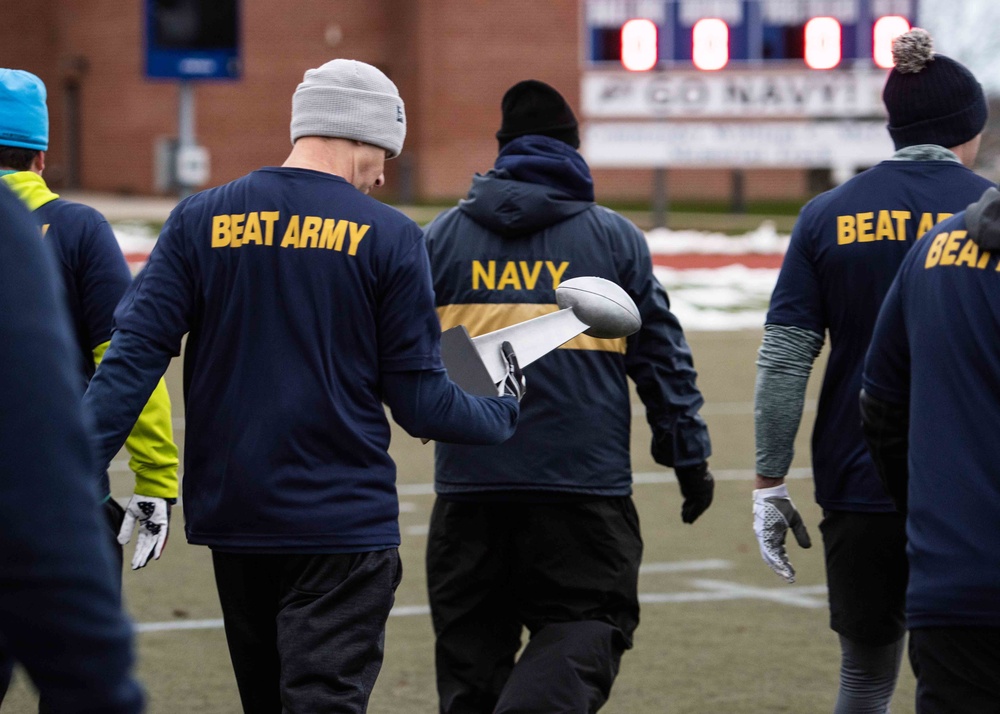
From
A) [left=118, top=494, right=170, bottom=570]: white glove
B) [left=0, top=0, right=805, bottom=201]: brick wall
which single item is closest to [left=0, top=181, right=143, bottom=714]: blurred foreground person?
[left=118, top=494, right=170, bottom=570]: white glove

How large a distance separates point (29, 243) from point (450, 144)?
37571 mm

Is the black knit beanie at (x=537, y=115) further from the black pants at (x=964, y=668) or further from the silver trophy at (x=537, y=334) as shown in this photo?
the black pants at (x=964, y=668)

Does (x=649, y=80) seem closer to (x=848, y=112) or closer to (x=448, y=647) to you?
(x=848, y=112)

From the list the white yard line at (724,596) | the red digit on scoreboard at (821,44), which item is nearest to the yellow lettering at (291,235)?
the white yard line at (724,596)

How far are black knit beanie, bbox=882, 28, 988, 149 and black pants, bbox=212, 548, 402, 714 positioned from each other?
1.68 m

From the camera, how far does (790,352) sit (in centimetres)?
394

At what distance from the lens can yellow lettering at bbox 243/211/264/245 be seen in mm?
3238

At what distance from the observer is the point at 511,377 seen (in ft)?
11.6

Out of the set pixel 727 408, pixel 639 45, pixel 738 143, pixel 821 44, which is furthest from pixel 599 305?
pixel 738 143

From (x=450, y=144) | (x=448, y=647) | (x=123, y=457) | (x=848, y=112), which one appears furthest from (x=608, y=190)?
(x=448, y=647)

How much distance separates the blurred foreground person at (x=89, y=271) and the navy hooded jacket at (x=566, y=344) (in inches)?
31.7

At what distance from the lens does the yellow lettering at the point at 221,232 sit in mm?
3252

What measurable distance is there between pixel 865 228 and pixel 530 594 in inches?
51.8

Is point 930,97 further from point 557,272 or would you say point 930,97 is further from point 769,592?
point 769,592
